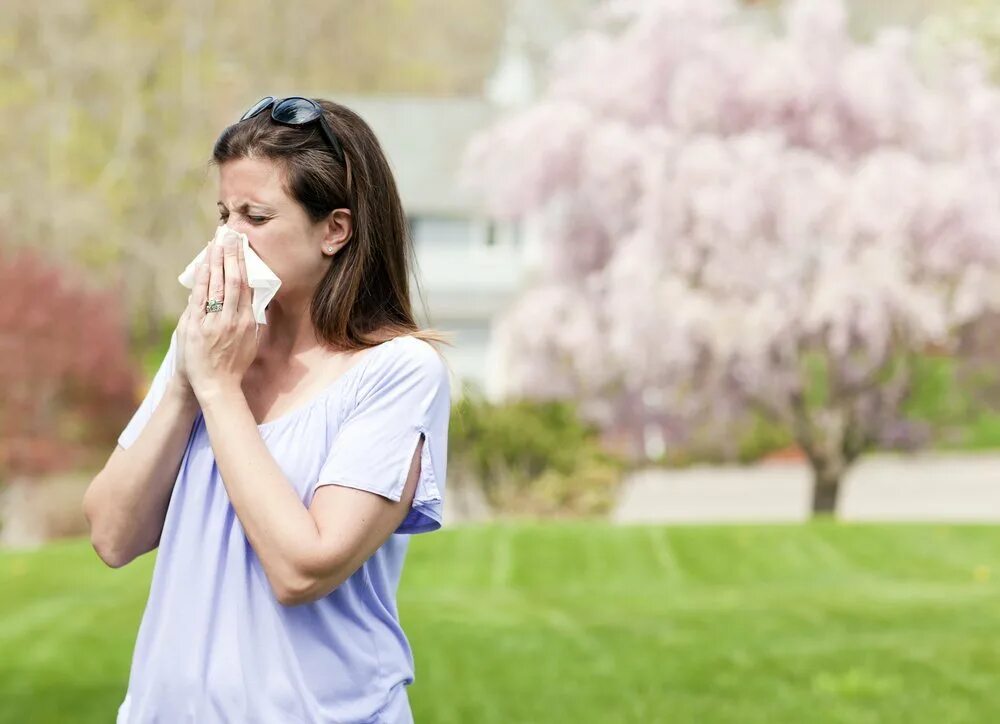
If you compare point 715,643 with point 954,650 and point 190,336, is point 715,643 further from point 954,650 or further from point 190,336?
point 190,336

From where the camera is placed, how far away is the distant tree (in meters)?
17.7

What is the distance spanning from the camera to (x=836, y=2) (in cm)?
1888

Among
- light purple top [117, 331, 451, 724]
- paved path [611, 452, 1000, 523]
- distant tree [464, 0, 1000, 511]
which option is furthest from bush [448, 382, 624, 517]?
light purple top [117, 331, 451, 724]

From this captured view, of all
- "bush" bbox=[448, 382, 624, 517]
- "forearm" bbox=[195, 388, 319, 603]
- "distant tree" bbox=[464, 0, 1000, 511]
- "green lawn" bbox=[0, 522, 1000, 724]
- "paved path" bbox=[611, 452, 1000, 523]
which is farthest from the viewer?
"paved path" bbox=[611, 452, 1000, 523]

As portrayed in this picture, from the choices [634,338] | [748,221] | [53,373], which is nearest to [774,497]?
[634,338]

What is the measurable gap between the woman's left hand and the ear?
174 mm

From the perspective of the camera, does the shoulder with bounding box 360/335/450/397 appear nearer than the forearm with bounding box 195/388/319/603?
No

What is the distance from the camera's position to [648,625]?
907 centimetres

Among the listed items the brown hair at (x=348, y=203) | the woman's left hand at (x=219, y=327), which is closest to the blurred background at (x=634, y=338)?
the brown hair at (x=348, y=203)

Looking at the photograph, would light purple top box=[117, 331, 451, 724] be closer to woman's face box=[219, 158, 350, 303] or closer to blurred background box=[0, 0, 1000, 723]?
woman's face box=[219, 158, 350, 303]

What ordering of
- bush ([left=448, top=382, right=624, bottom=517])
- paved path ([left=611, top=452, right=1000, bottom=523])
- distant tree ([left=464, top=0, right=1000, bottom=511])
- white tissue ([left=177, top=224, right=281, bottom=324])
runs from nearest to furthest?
white tissue ([left=177, top=224, right=281, bottom=324]) → distant tree ([left=464, top=0, right=1000, bottom=511]) → bush ([left=448, top=382, right=624, bottom=517]) → paved path ([left=611, top=452, right=1000, bottom=523])

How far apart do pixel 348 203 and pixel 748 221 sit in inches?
625

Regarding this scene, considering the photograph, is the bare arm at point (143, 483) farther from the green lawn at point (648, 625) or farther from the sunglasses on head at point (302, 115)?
the green lawn at point (648, 625)

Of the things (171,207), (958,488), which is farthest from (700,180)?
(171,207)
